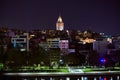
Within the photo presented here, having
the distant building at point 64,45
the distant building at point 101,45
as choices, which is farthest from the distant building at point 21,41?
the distant building at point 101,45

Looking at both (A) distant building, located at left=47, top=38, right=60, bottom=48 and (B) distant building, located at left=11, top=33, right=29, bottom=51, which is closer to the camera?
(B) distant building, located at left=11, top=33, right=29, bottom=51

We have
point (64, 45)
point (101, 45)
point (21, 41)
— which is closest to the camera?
point (64, 45)

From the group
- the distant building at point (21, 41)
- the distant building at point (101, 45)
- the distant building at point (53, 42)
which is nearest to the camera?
the distant building at point (21, 41)

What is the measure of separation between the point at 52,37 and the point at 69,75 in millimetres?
6229

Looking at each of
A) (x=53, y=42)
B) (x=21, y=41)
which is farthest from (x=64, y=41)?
(x=21, y=41)

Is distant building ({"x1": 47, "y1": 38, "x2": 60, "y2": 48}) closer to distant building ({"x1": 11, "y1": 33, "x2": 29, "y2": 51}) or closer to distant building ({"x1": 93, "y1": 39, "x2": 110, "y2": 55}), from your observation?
distant building ({"x1": 11, "y1": 33, "x2": 29, "y2": 51})

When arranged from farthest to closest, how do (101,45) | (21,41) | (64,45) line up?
(101,45)
(21,41)
(64,45)

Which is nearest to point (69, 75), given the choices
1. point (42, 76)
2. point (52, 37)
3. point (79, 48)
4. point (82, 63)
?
point (42, 76)

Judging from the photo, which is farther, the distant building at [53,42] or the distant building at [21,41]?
the distant building at [53,42]

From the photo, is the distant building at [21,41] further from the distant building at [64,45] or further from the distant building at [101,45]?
the distant building at [101,45]

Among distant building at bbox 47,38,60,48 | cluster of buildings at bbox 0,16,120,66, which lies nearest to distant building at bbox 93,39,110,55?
cluster of buildings at bbox 0,16,120,66

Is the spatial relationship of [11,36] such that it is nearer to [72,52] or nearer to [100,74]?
[72,52]

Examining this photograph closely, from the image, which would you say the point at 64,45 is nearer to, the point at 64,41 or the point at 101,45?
the point at 64,41

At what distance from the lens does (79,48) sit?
47.0 feet
